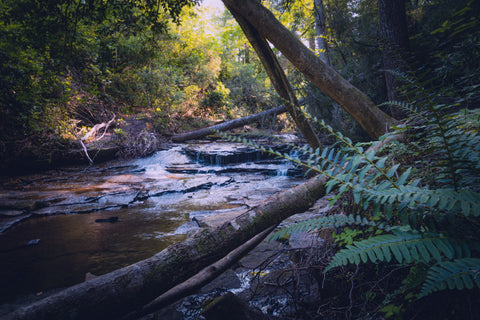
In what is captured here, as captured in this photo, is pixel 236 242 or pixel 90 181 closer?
pixel 236 242

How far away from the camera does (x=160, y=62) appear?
13.9 meters

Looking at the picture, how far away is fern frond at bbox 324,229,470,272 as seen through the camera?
0.76m

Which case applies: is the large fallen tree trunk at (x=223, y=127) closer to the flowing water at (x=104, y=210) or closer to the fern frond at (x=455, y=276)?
the flowing water at (x=104, y=210)

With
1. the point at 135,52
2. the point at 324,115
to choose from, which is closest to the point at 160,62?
the point at 135,52

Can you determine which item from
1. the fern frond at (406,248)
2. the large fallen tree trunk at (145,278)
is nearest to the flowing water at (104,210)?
the large fallen tree trunk at (145,278)

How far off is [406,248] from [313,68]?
3.17 meters

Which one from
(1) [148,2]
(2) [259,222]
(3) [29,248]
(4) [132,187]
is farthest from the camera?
(4) [132,187]

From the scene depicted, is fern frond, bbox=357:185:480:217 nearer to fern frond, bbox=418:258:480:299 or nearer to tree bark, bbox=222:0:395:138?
fern frond, bbox=418:258:480:299

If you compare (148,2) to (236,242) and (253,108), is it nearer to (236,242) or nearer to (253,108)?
(236,242)

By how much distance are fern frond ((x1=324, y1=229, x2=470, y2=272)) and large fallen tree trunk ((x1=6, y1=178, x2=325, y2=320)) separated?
1.02 metres

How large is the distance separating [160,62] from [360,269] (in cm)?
1523

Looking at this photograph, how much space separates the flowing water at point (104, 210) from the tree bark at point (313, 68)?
2.75 m

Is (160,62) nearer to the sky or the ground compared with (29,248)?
nearer to the sky

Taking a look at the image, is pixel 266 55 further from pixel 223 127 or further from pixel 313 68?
pixel 223 127
